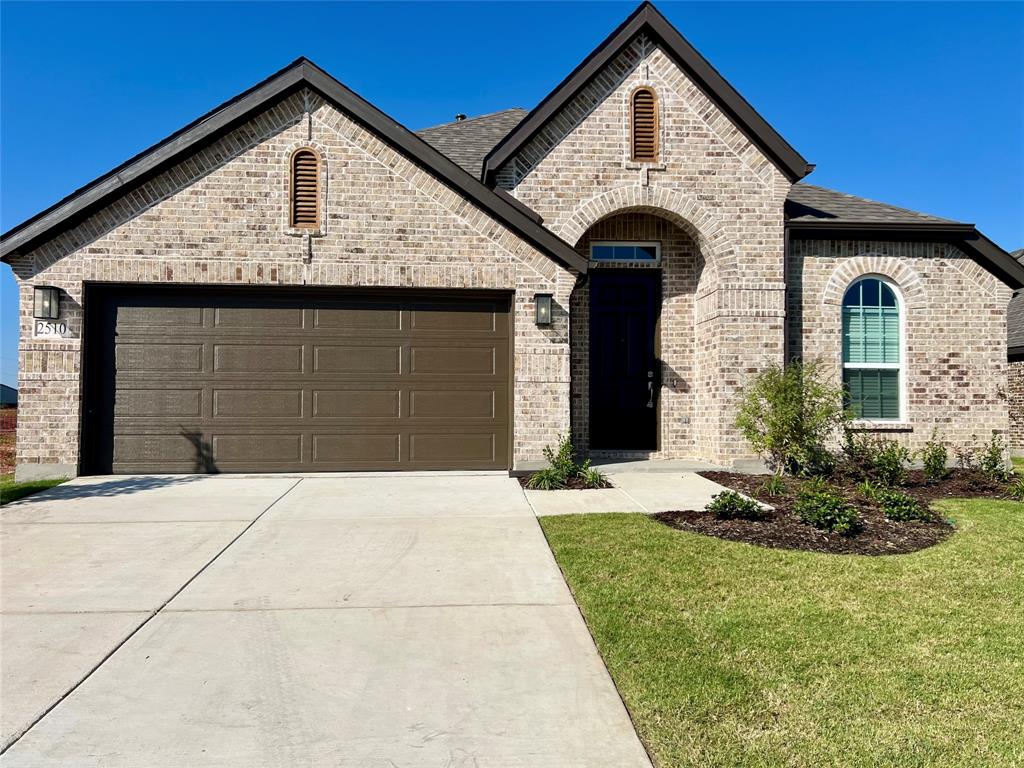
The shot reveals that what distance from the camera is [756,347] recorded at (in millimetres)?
10539

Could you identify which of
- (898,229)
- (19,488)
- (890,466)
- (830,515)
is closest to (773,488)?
(830,515)

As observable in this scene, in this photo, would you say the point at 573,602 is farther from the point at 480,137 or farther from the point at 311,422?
the point at 480,137

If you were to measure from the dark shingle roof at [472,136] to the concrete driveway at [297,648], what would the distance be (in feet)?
25.4

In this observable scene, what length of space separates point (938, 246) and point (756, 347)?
408cm

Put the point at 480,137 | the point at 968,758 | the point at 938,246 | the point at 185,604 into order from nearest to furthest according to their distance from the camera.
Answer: the point at 968,758
the point at 185,604
the point at 938,246
the point at 480,137

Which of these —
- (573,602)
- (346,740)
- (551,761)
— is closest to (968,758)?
(551,761)

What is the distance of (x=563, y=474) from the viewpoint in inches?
355

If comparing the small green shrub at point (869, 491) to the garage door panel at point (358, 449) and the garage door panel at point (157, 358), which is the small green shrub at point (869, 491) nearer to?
the garage door panel at point (358, 449)

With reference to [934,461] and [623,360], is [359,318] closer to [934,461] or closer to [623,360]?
[623,360]

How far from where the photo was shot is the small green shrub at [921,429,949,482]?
32.9 ft

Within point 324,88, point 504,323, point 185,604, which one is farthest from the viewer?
point 504,323

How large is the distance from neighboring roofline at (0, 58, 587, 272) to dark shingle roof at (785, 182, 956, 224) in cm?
452

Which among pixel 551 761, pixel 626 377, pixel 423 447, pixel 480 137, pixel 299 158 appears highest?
pixel 480 137

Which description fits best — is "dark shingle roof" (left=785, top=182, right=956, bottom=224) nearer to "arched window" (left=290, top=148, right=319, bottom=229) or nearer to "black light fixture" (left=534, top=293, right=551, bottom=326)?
"black light fixture" (left=534, top=293, right=551, bottom=326)
